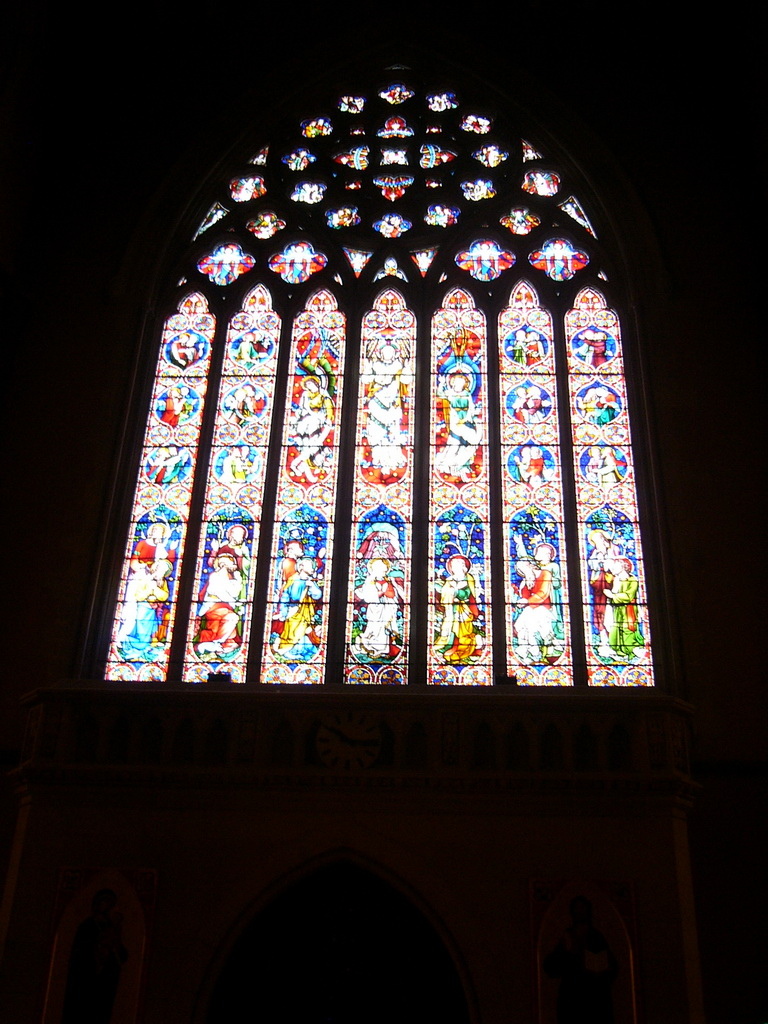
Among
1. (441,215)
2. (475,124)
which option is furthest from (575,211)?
(475,124)

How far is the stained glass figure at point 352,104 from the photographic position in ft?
32.2

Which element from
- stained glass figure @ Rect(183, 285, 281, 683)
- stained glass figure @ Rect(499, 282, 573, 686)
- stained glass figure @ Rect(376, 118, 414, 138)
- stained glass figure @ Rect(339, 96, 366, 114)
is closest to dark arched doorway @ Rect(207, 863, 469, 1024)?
stained glass figure @ Rect(183, 285, 281, 683)

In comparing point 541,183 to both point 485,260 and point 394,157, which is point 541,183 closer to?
point 485,260

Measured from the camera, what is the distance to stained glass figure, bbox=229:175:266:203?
939 cm

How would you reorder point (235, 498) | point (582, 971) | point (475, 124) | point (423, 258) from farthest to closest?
point (475, 124) < point (423, 258) < point (235, 498) < point (582, 971)

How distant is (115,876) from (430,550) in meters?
3.09

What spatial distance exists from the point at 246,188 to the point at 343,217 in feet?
3.01

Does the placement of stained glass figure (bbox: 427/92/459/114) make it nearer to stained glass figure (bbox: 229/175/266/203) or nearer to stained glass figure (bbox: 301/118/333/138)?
stained glass figure (bbox: 301/118/333/138)

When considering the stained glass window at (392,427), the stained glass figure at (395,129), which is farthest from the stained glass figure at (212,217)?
the stained glass figure at (395,129)

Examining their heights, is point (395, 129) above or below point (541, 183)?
above

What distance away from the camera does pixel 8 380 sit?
8.30 m

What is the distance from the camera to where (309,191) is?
9.44 meters

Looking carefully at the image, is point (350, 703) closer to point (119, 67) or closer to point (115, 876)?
point (115, 876)

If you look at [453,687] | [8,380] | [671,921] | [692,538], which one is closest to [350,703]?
[453,687]
